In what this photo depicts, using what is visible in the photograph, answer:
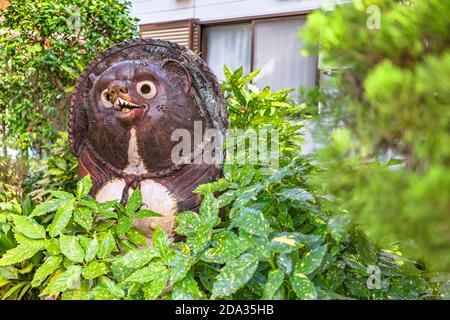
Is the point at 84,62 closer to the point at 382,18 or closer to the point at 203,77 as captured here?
the point at 203,77

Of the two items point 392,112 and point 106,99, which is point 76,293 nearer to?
point 106,99

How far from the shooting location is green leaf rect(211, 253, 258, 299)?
1030 mm

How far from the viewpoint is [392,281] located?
1.42 meters

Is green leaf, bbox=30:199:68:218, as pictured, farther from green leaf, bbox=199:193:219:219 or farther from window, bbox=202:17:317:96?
window, bbox=202:17:317:96

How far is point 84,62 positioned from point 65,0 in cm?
47

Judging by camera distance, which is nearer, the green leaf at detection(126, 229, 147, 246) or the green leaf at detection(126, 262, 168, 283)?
the green leaf at detection(126, 262, 168, 283)

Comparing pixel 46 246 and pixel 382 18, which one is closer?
pixel 382 18

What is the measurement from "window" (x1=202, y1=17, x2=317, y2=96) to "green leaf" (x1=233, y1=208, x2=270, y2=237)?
4276mm

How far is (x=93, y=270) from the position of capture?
1327mm

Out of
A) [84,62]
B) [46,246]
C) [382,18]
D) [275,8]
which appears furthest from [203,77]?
[275,8]

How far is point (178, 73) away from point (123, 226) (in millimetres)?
737

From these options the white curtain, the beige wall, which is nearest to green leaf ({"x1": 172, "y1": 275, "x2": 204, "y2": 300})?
the beige wall

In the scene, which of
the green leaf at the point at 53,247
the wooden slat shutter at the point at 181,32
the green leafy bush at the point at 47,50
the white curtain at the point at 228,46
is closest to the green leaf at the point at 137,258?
the green leaf at the point at 53,247

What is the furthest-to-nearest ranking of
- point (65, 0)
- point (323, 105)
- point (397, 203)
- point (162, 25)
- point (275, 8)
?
1. point (162, 25)
2. point (275, 8)
3. point (65, 0)
4. point (323, 105)
5. point (397, 203)
